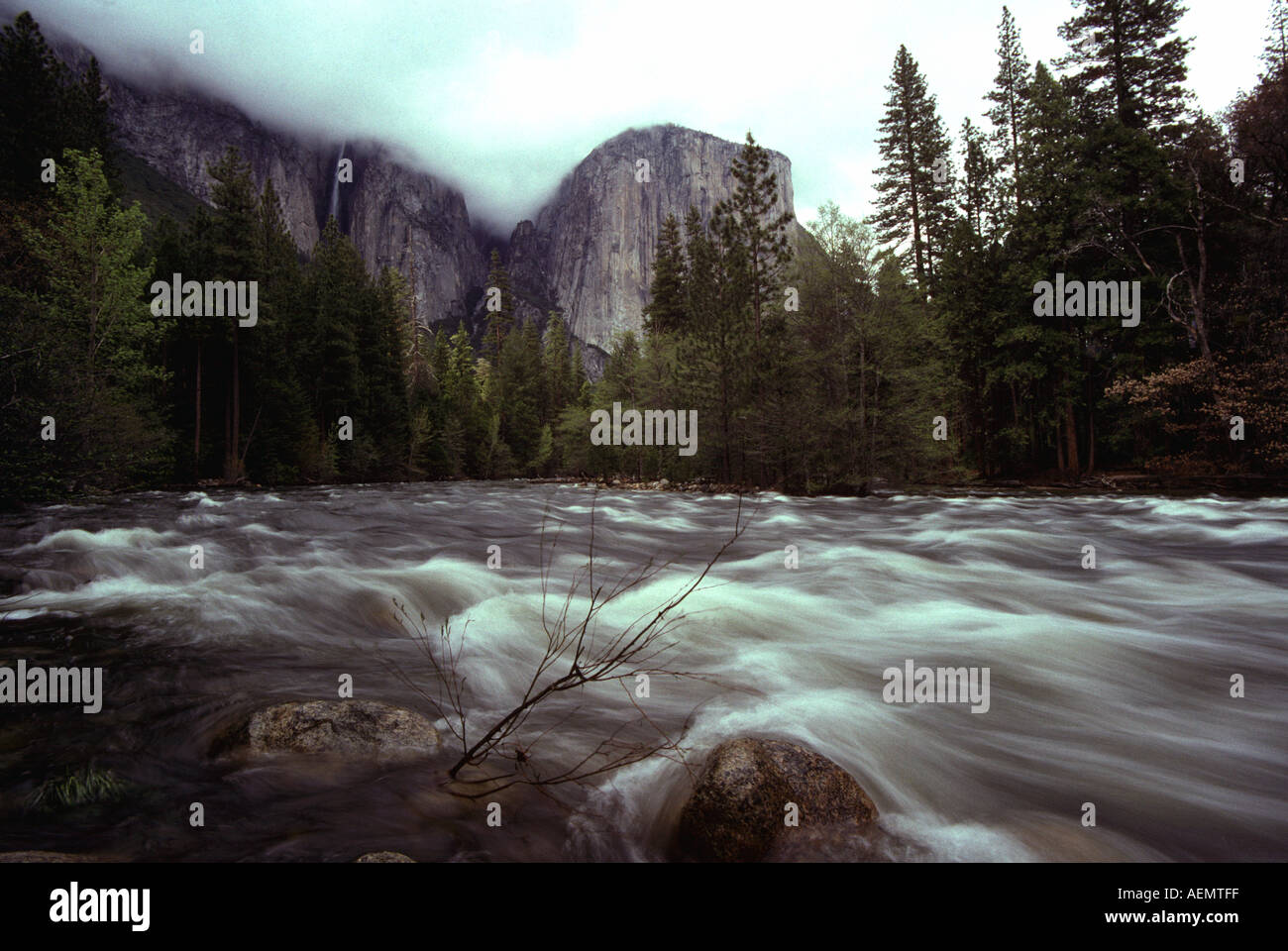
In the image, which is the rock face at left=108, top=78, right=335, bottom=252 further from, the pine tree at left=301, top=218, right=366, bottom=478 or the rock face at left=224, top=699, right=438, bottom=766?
the rock face at left=224, top=699, right=438, bottom=766

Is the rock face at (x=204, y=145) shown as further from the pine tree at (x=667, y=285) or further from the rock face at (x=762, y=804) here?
the rock face at (x=762, y=804)

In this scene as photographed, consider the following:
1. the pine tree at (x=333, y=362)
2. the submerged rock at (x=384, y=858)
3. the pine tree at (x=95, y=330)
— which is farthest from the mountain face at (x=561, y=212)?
the submerged rock at (x=384, y=858)

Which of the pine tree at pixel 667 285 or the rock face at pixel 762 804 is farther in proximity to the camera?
the pine tree at pixel 667 285

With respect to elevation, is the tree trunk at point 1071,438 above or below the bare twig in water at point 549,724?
above

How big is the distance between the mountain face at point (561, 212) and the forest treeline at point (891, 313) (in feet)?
405

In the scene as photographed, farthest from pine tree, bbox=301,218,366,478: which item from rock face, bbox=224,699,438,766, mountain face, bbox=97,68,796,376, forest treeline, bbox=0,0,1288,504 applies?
mountain face, bbox=97,68,796,376

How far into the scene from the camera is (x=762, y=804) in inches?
92.1

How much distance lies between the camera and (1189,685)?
4.28m

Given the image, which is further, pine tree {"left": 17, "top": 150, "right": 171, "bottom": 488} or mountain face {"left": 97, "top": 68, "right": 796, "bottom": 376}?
mountain face {"left": 97, "top": 68, "right": 796, "bottom": 376}

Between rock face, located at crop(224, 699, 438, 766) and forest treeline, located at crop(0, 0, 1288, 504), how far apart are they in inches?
618

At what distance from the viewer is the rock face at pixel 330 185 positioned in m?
137

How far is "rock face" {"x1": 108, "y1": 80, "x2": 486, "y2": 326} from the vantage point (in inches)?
5399

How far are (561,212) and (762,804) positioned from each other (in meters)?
206
